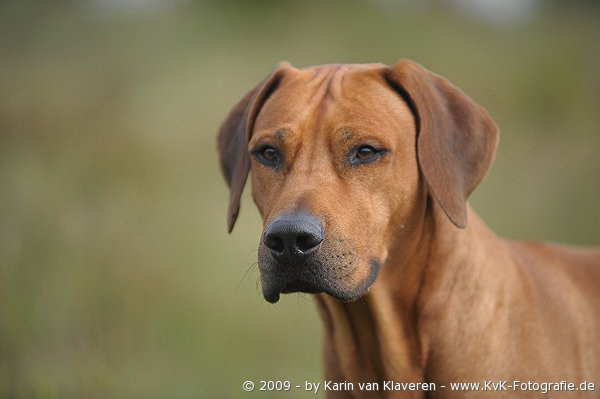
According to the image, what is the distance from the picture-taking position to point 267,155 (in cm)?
372

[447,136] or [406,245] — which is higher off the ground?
[447,136]

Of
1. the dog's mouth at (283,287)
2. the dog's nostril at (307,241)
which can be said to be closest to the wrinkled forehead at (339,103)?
the dog's nostril at (307,241)

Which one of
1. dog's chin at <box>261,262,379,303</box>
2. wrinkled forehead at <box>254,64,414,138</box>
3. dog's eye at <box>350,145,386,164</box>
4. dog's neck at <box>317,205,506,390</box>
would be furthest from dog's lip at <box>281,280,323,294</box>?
wrinkled forehead at <box>254,64,414,138</box>

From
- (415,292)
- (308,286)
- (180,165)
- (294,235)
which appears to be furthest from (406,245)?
(180,165)

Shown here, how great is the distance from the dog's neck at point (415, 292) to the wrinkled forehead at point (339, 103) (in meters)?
0.53

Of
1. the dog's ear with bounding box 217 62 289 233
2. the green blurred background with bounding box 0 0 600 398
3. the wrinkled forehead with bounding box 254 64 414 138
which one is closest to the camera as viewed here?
the wrinkled forehead with bounding box 254 64 414 138

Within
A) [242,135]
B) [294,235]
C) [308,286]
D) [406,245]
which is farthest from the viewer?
[242,135]

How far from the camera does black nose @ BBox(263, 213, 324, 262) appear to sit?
10.1 feet

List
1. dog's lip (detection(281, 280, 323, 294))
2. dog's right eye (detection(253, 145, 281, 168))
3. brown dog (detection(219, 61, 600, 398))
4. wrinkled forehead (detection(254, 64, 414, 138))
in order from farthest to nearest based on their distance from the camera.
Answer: dog's right eye (detection(253, 145, 281, 168))
wrinkled forehead (detection(254, 64, 414, 138))
brown dog (detection(219, 61, 600, 398))
dog's lip (detection(281, 280, 323, 294))

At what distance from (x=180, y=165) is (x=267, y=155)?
16.6 ft

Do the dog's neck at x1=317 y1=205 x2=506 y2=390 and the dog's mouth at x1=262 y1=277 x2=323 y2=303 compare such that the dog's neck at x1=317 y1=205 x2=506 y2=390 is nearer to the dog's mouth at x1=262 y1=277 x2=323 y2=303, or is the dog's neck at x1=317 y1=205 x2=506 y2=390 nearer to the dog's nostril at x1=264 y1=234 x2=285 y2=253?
the dog's mouth at x1=262 y1=277 x2=323 y2=303

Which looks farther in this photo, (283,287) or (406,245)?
(406,245)

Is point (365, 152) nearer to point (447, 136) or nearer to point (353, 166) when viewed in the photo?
point (353, 166)

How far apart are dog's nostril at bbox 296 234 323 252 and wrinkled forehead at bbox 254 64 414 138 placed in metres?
0.66
